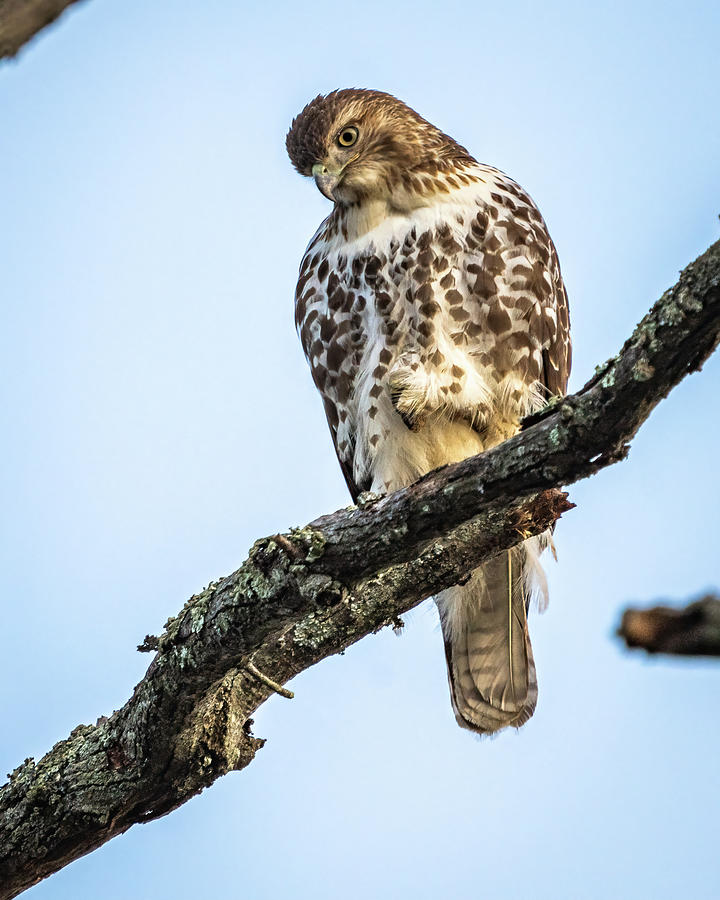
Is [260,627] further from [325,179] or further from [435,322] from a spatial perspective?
[325,179]

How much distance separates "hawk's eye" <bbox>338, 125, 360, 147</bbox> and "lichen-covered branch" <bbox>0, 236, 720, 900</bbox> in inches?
99.1

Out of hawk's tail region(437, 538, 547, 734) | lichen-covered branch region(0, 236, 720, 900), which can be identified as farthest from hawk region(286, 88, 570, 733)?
lichen-covered branch region(0, 236, 720, 900)

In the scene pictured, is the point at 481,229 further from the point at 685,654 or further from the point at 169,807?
the point at 685,654

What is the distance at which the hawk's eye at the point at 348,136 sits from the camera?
6055mm

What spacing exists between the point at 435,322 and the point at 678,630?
4514 mm

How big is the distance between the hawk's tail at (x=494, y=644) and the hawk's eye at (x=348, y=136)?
241 cm

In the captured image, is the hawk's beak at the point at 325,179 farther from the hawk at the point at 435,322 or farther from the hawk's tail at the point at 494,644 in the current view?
the hawk's tail at the point at 494,644

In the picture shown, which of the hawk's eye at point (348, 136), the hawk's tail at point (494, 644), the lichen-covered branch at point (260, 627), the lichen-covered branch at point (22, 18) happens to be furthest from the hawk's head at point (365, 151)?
the lichen-covered branch at point (22, 18)

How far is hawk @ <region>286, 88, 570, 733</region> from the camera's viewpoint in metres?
5.51

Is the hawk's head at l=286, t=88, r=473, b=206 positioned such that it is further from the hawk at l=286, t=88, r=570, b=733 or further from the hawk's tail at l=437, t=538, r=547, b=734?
the hawk's tail at l=437, t=538, r=547, b=734

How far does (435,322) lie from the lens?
5.46 meters

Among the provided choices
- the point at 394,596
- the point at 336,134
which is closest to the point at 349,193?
the point at 336,134

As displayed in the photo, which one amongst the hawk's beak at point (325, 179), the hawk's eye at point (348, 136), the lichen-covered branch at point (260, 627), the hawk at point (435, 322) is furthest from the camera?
the hawk's eye at point (348, 136)

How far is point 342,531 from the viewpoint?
13.4 feet
